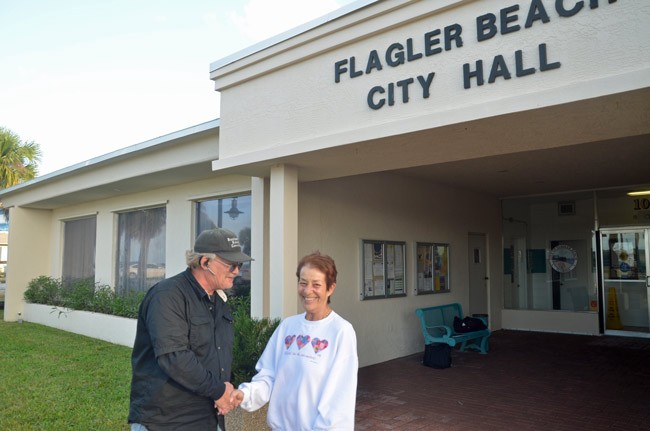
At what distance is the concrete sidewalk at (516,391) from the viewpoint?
548 cm

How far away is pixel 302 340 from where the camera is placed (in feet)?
8.54

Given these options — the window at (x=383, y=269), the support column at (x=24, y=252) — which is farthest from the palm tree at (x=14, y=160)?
the window at (x=383, y=269)

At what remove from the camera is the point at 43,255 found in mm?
14680

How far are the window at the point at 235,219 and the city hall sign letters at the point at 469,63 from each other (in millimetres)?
3998

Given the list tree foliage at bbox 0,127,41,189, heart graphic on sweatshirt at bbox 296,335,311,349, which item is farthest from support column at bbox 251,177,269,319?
tree foliage at bbox 0,127,41,189

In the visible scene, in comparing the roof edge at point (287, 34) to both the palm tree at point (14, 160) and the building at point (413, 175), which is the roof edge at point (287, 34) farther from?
the palm tree at point (14, 160)

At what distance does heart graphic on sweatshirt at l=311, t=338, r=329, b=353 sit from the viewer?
2510mm

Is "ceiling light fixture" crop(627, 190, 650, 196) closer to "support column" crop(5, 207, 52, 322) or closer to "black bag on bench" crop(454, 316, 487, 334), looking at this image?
"black bag on bench" crop(454, 316, 487, 334)

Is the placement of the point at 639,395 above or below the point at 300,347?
below

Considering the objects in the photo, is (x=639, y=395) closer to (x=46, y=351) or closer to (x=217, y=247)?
(x=217, y=247)

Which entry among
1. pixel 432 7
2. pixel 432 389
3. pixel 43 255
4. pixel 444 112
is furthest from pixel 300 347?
pixel 43 255

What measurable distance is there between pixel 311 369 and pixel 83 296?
440 inches

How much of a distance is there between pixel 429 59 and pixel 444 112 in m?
0.52

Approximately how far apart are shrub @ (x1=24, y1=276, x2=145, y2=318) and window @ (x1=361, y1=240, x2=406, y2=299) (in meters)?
4.66
